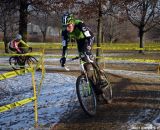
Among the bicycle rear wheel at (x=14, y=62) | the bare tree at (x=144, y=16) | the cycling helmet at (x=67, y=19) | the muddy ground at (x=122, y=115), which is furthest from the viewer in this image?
the bare tree at (x=144, y=16)

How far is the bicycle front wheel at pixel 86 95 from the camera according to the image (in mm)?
8812

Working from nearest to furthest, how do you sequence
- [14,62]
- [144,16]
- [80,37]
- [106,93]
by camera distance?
[80,37] → [106,93] → [14,62] → [144,16]

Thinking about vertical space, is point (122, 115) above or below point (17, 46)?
below

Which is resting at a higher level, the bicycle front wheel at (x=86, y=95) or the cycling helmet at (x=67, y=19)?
the cycling helmet at (x=67, y=19)

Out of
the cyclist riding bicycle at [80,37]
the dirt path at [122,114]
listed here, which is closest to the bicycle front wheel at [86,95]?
the dirt path at [122,114]

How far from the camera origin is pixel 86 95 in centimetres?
902

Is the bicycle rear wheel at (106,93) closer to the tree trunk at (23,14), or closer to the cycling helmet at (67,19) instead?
the cycling helmet at (67,19)

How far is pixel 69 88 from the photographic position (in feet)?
44.3

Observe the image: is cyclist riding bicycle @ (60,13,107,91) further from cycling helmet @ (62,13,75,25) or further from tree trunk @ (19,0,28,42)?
tree trunk @ (19,0,28,42)

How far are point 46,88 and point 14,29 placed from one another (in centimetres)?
4398

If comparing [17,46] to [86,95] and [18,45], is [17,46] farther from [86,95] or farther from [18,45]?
[86,95]

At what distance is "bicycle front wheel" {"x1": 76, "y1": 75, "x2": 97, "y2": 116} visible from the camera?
28.9 ft

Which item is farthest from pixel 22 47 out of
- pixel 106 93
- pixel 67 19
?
pixel 67 19

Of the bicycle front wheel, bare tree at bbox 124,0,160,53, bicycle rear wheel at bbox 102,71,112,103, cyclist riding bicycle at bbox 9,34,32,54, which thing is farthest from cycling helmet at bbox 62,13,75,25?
bare tree at bbox 124,0,160,53
